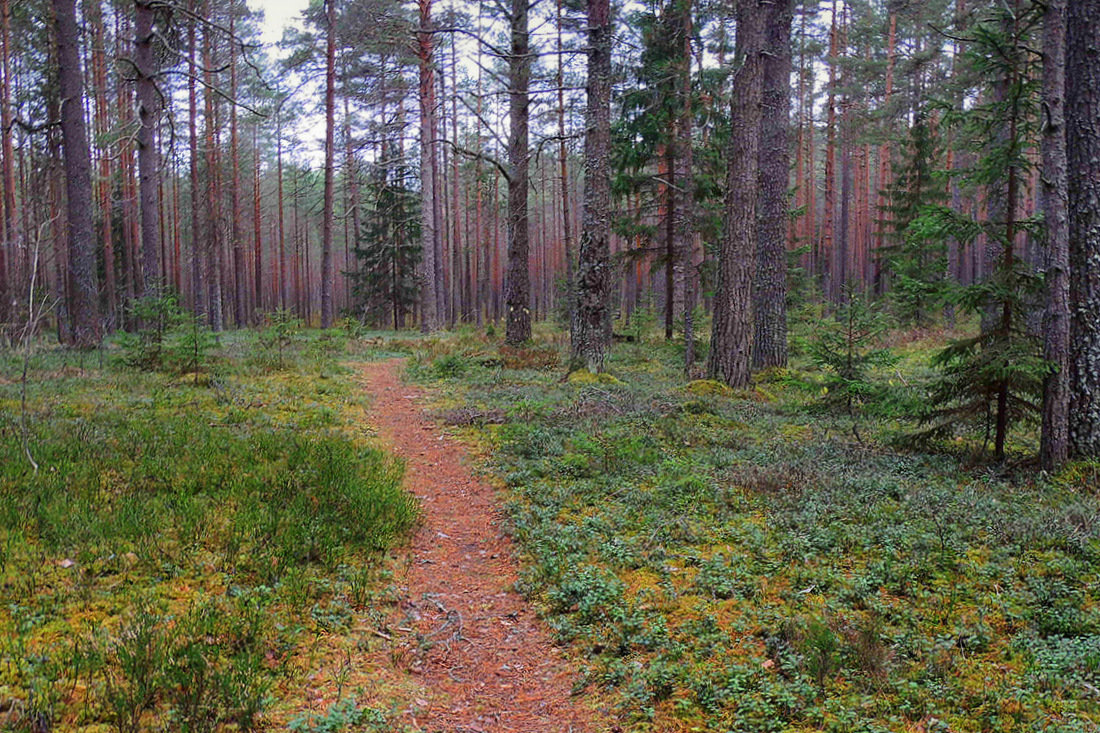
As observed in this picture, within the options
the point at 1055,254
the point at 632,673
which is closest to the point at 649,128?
the point at 1055,254

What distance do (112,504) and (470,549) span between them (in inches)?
116

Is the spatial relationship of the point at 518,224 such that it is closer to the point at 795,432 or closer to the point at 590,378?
the point at 590,378

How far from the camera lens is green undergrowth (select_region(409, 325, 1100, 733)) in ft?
11.1

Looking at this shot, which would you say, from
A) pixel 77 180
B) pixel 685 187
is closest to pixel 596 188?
pixel 685 187

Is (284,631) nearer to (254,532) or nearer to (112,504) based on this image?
(254,532)

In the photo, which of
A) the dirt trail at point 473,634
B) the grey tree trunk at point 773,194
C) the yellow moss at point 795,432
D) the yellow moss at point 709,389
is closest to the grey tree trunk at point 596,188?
the yellow moss at point 709,389

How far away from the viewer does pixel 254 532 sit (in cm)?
518

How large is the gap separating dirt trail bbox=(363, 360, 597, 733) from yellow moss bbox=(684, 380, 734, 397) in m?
5.74

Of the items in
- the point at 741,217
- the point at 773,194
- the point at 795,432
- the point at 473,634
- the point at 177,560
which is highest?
the point at 773,194

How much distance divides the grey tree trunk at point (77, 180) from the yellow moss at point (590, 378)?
35.3ft

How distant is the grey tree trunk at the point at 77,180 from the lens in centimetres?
1336

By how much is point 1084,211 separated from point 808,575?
4.98 meters

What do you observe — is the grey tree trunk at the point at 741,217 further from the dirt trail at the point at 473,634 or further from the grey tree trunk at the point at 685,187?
the dirt trail at the point at 473,634

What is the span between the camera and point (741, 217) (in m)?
12.1
